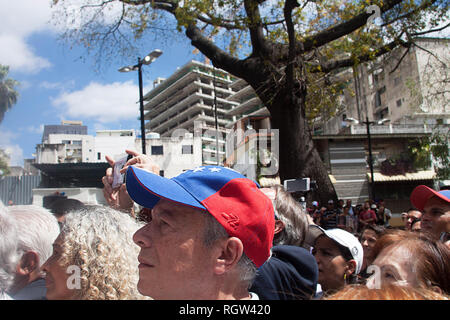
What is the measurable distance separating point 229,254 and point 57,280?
83cm

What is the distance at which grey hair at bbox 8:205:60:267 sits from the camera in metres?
1.90

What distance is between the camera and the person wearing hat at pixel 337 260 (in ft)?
8.27

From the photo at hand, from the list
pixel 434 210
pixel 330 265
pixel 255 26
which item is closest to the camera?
pixel 330 265

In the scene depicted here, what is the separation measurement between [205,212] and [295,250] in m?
0.91

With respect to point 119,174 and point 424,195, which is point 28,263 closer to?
point 119,174

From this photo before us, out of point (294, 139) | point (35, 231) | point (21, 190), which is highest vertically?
point (294, 139)

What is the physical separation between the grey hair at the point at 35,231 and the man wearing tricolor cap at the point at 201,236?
96 cm

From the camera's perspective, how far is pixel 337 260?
2561 mm

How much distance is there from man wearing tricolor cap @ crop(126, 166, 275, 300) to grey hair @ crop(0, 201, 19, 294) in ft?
3.07

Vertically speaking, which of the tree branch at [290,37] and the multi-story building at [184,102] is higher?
the multi-story building at [184,102]

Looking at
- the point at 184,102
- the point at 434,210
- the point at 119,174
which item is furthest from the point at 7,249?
the point at 184,102

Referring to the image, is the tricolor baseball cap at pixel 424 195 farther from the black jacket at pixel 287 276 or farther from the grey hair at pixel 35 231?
the grey hair at pixel 35 231

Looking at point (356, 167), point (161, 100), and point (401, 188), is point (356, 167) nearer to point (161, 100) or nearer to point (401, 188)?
point (401, 188)

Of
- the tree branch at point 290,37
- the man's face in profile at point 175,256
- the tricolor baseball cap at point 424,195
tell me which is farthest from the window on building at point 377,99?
the man's face in profile at point 175,256
